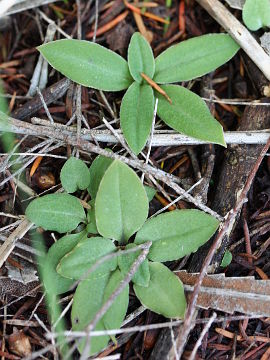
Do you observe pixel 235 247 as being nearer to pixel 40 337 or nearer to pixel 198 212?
pixel 198 212

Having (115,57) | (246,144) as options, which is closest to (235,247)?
(246,144)

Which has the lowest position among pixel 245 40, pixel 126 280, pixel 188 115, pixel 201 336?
pixel 201 336

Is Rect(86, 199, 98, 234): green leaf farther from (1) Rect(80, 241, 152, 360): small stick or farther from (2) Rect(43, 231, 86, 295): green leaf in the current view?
(1) Rect(80, 241, 152, 360): small stick

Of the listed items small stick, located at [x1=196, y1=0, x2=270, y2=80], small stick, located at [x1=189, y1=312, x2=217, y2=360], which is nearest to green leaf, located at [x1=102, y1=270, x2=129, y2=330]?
small stick, located at [x1=189, y1=312, x2=217, y2=360]

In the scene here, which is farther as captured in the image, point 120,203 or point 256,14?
A: point 256,14

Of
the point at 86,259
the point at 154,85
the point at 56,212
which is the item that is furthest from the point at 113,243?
the point at 154,85

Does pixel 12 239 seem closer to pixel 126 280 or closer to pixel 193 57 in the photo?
pixel 126 280
